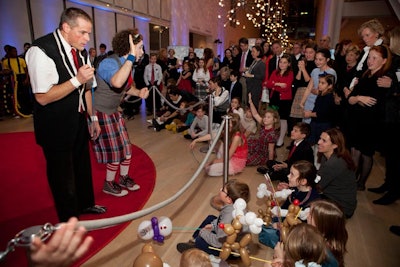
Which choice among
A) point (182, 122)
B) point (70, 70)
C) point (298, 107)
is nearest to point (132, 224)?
point (70, 70)

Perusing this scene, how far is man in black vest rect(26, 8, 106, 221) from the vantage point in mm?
1917

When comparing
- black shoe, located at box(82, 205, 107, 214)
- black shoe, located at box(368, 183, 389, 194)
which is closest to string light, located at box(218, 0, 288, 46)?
black shoe, located at box(368, 183, 389, 194)

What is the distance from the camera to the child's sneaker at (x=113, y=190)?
123 inches

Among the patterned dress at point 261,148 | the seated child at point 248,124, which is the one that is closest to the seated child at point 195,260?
the patterned dress at point 261,148

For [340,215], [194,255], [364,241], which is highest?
[340,215]

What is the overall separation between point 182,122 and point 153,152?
1.75 m

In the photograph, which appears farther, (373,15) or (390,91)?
(373,15)

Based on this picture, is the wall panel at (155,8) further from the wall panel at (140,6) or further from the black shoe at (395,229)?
the black shoe at (395,229)

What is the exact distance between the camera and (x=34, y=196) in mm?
3092

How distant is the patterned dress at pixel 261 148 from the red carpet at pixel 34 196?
1449 millimetres

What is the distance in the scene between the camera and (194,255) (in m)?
1.59

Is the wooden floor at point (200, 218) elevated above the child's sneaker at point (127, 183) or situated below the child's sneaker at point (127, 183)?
below

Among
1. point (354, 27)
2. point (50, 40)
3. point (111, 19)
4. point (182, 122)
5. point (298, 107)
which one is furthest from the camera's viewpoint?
point (354, 27)

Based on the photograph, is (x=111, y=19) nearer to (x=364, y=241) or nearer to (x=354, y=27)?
(x=364, y=241)
